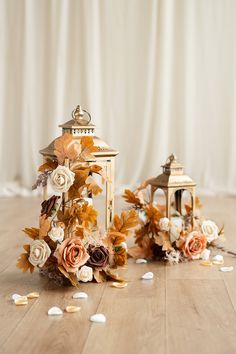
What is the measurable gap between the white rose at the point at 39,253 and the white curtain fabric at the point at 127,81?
273cm

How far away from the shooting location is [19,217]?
162 inches

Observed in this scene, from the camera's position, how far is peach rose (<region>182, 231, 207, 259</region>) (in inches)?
115

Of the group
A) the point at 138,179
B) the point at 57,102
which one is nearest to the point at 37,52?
the point at 57,102

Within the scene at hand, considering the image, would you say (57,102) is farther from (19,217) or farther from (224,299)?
(224,299)

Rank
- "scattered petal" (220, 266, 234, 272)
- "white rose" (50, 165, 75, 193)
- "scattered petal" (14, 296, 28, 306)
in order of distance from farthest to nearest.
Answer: "scattered petal" (220, 266, 234, 272) < "white rose" (50, 165, 75, 193) < "scattered petal" (14, 296, 28, 306)

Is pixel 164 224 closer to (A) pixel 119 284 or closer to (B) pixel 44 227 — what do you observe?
(A) pixel 119 284

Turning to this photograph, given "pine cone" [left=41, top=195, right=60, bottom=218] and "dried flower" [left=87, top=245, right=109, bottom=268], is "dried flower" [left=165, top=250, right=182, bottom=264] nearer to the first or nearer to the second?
"dried flower" [left=87, top=245, right=109, bottom=268]

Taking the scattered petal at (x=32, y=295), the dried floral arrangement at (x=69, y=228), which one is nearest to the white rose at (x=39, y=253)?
the dried floral arrangement at (x=69, y=228)

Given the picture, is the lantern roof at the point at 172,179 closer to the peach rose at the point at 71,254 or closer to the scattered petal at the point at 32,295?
the peach rose at the point at 71,254

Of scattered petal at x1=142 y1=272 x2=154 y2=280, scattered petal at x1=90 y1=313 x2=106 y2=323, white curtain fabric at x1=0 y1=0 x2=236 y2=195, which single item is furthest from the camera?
→ white curtain fabric at x1=0 y1=0 x2=236 y2=195

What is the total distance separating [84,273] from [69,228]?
0.57ft

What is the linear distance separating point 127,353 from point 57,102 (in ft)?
11.7

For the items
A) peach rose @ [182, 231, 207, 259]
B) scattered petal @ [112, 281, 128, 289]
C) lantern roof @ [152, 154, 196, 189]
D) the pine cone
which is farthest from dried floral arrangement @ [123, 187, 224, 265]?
the pine cone

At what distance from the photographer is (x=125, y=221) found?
2715mm
